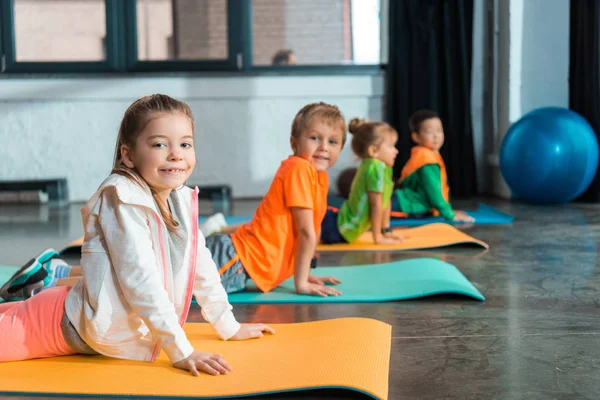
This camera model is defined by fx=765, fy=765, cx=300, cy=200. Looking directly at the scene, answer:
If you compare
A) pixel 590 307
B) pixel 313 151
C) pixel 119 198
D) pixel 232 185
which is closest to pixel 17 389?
pixel 119 198

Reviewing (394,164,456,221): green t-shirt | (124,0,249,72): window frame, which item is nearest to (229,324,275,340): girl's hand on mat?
(394,164,456,221): green t-shirt

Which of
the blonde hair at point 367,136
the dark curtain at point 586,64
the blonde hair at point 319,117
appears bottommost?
the blonde hair at point 367,136

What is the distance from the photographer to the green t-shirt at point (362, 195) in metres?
3.30

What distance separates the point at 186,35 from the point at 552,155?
2.96 meters

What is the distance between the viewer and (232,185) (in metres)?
6.00

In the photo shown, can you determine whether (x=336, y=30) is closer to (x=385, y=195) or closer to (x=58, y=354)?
(x=385, y=195)

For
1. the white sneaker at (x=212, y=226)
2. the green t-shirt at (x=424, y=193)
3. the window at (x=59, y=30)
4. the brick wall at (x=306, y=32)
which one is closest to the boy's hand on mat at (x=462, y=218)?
the green t-shirt at (x=424, y=193)

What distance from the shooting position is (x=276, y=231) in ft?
7.82

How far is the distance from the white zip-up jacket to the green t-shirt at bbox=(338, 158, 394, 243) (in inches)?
67.5

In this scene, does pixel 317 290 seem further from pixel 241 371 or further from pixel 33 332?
pixel 33 332

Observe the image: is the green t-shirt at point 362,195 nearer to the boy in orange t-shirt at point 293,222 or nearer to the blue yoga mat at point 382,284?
the blue yoga mat at point 382,284

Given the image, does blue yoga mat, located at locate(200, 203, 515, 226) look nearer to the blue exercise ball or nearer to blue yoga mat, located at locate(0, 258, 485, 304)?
the blue exercise ball

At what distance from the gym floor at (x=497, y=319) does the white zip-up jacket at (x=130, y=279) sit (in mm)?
306

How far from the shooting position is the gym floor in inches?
59.3
